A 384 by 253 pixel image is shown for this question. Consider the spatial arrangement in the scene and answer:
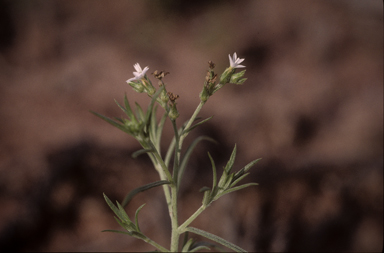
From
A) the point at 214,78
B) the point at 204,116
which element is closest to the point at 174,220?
the point at 214,78

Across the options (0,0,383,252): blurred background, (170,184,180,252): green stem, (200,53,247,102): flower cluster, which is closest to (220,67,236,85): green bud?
(200,53,247,102): flower cluster

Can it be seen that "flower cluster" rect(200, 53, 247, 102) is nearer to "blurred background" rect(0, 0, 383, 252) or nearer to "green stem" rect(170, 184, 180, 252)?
"green stem" rect(170, 184, 180, 252)

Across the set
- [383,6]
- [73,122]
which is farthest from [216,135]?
[383,6]

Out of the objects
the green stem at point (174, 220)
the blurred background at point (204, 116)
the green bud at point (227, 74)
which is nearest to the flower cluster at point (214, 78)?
the green bud at point (227, 74)

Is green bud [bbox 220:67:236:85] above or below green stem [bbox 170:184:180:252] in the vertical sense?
above

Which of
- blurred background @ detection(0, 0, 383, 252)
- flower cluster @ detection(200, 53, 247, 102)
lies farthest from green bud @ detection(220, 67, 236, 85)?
blurred background @ detection(0, 0, 383, 252)

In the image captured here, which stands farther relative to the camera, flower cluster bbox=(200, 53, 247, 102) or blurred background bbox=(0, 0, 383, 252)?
blurred background bbox=(0, 0, 383, 252)

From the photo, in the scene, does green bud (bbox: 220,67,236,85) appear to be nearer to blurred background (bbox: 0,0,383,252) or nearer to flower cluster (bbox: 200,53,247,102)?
flower cluster (bbox: 200,53,247,102)

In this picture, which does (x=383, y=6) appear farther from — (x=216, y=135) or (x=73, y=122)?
(x=73, y=122)

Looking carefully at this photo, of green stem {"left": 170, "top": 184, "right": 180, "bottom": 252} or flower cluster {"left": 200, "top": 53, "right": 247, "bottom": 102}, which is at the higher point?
flower cluster {"left": 200, "top": 53, "right": 247, "bottom": 102}
